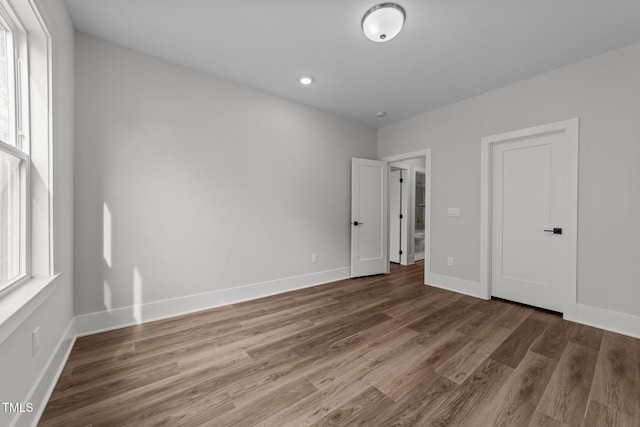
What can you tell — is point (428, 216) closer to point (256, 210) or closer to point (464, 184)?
point (464, 184)

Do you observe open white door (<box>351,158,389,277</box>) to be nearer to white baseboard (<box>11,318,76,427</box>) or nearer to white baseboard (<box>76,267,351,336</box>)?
white baseboard (<box>76,267,351,336</box>)

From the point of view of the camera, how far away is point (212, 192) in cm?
289

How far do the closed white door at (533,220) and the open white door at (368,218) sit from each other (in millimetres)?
1666

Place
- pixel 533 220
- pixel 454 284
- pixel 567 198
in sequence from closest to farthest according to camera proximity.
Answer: pixel 567 198 < pixel 533 220 < pixel 454 284

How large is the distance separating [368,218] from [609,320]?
289 cm

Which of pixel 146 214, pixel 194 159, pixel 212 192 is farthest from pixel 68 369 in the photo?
pixel 194 159

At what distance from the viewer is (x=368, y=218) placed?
4.33 meters

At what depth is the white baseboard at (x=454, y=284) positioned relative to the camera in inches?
131

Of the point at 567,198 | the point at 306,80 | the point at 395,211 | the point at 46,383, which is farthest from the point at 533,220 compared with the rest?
the point at 46,383

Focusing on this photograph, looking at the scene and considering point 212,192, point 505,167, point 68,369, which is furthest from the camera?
point 505,167

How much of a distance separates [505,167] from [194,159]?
377 cm

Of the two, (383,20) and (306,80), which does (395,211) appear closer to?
(306,80)

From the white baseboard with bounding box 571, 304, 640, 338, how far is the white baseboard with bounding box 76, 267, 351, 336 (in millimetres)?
2960

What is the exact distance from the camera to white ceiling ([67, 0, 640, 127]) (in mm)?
1906
